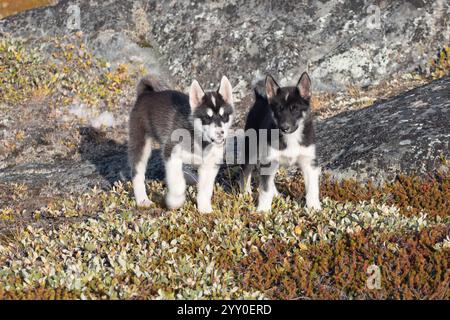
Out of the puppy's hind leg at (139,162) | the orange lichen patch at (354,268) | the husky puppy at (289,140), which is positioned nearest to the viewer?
the orange lichen patch at (354,268)

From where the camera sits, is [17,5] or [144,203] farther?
[17,5]

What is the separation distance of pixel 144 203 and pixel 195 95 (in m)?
2.86

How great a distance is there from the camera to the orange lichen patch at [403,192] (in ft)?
38.7

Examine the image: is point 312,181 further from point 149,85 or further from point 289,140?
point 149,85

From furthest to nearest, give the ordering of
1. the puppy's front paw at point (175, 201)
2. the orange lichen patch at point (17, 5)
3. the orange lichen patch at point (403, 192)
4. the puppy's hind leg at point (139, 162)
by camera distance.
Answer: the orange lichen patch at point (17, 5)
the puppy's hind leg at point (139, 162)
the puppy's front paw at point (175, 201)
the orange lichen patch at point (403, 192)

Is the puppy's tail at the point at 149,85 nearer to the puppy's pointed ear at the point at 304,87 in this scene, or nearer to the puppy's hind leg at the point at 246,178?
the puppy's hind leg at the point at 246,178

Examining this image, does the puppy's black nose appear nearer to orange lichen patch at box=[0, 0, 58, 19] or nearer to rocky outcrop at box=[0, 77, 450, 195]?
rocky outcrop at box=[0, 77, 450, 195]

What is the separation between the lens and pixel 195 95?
37.9 ft

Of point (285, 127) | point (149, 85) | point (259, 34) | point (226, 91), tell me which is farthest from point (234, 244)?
point (259, 34)

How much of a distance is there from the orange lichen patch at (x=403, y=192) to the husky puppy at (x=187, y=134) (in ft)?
8.01

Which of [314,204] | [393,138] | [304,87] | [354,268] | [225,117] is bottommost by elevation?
[354,268]

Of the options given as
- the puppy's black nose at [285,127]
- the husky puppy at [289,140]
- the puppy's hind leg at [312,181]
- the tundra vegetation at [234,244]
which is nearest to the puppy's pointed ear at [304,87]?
the husky puppy at [289,140]

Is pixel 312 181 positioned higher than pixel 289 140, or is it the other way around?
pixel 289 140
